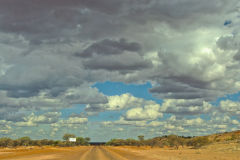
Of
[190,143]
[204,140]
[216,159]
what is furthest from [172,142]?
[216,159]

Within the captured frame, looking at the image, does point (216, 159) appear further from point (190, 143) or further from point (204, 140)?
point (190, 143)

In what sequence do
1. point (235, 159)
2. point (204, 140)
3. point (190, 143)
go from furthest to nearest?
point (190, 143) < point (204, 140) < point (235, 159)

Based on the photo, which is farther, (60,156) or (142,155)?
(142,155)

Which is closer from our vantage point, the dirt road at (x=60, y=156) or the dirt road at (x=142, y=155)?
the dirt road at (x=142, y=155)

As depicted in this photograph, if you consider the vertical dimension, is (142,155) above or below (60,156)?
below

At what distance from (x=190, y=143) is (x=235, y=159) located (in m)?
101

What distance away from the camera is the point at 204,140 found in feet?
427

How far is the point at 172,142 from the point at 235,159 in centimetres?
10492

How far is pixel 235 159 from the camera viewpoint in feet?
165

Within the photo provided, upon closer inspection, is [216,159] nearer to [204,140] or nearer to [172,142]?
[204,140]

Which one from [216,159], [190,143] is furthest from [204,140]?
[216,159]

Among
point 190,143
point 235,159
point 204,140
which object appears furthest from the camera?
point 190,143

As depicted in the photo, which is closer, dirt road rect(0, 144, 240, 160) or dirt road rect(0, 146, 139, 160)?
dirt road rect(0, 144, 240, 160)

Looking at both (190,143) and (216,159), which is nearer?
(216,159)
